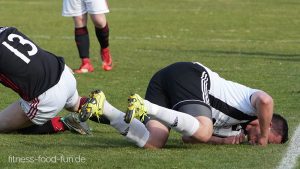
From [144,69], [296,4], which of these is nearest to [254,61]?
[144,69]

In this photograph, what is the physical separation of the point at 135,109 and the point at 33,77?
1025mm

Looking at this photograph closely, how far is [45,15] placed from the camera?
23594 millimetres

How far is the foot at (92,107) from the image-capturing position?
676 centimetres

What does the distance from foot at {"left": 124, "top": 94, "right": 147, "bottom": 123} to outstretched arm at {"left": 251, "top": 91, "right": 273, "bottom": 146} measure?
949 mm

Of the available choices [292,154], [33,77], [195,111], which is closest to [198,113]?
[195,111]

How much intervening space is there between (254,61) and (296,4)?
15109 mm

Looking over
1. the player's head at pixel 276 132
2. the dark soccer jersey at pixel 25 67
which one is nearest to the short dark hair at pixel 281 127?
the player's head at pixel 276 132

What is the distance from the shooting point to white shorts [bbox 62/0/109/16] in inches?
498

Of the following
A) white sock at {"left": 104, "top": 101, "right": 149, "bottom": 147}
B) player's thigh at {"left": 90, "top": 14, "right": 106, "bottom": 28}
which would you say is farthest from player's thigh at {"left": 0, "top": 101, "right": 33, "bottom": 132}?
player's thigh at {"left": 90, "top": 14, "right": 106, "bottom": 28}

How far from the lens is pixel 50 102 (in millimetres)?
7461

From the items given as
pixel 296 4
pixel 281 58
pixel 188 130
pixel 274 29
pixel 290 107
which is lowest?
pixel 296 4

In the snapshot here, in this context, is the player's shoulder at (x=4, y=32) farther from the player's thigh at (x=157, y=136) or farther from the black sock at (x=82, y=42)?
the black sock at (x=82, y=42)

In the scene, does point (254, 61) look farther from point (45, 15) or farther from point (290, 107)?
point (45, 15)

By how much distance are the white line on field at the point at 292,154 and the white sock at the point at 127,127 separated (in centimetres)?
118
